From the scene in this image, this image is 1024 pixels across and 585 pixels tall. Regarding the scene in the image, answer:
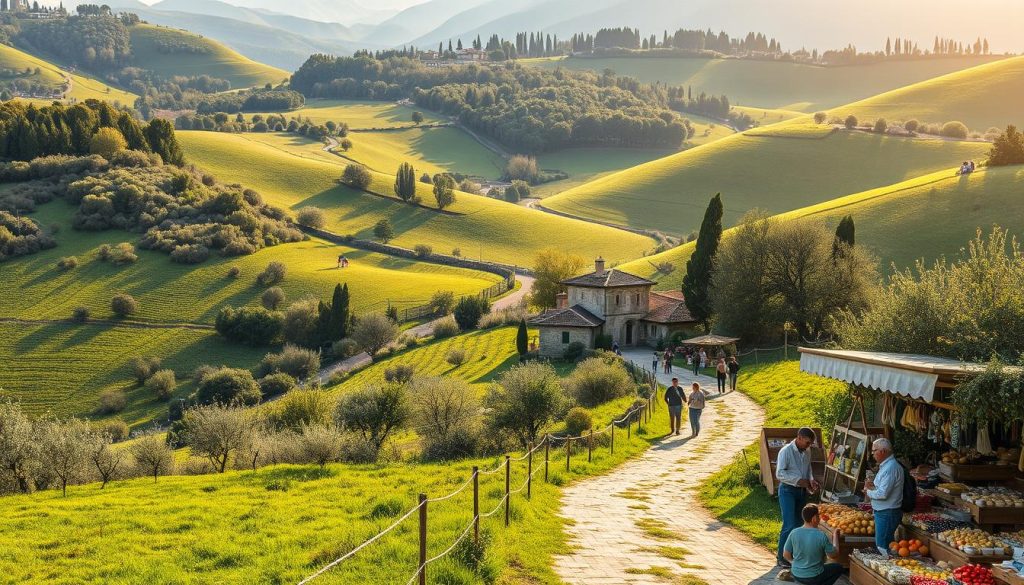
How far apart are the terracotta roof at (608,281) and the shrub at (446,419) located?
3249 centimetres

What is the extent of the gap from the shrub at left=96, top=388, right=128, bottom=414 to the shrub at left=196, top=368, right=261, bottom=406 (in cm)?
514

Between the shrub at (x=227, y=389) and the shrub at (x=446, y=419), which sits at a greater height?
the shrub at (x=446, y=419)

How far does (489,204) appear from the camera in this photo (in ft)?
399

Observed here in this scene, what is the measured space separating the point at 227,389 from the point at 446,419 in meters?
32.5

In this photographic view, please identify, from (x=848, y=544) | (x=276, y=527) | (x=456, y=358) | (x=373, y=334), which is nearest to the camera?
(x=848, y=544)

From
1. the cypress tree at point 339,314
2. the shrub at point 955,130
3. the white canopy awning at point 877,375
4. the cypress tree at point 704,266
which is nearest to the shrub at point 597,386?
the cypress tree at point 704,266

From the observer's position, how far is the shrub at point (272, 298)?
7625cm

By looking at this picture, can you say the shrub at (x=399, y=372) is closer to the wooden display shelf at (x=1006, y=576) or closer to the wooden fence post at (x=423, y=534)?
the wooden fence post at (x=423, y=534)

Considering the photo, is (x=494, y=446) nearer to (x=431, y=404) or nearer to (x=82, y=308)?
(x=431, y=404)

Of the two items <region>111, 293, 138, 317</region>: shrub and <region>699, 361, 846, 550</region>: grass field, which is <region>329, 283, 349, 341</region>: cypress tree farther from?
<region>699, 361, 846, 550</region>: grass field

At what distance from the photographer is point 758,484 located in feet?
62.5

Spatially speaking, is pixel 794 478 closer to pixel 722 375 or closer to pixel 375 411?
pixel 375 411

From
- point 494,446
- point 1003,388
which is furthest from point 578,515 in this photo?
point 494,446

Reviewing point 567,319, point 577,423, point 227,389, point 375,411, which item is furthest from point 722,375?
point 227,389
